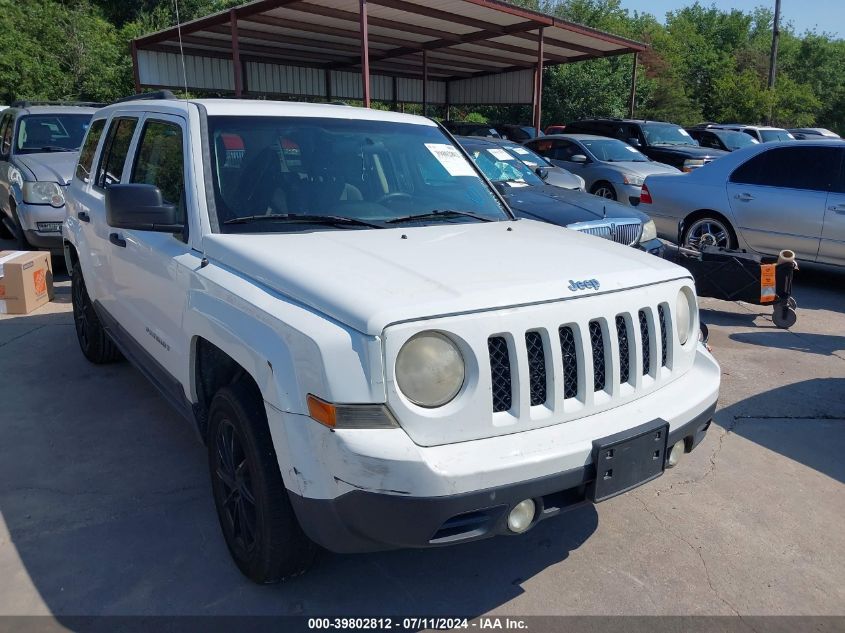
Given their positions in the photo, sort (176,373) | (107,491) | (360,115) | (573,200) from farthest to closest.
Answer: (573,200)
(360,115)
(107,491)
(176,373)

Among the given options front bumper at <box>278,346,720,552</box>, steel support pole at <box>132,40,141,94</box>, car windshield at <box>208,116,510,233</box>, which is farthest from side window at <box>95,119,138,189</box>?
steel support pole at <box>132,40,141,94</box>

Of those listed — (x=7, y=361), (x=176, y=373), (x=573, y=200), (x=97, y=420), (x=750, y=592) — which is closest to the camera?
(x=750, y=592)

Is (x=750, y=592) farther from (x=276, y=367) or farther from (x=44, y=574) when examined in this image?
(x=44, y=574)

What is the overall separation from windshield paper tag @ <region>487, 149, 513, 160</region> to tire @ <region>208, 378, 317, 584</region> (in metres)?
6.11

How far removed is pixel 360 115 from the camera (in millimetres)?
3904

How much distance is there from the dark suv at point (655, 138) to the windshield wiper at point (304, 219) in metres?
12.5

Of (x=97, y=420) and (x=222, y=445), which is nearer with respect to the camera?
(x=222, y=445)

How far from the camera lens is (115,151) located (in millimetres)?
4430

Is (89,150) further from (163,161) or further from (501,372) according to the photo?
(501,372)

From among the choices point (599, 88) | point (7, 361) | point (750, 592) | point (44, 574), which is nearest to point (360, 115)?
point (44, 574)

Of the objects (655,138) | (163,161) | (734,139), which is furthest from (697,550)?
(734,139)

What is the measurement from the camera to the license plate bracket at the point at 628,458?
2408 millimetres

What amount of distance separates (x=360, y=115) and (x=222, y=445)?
200 cm

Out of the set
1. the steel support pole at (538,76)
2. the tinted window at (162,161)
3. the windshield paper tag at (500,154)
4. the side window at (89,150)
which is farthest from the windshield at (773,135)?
the tinted window at (162,161)
